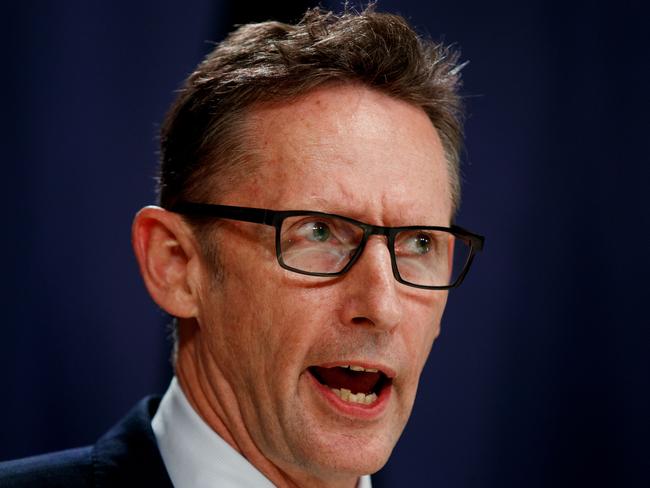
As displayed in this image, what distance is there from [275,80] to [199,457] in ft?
2.69

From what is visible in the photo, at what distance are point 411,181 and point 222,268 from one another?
0.44 m

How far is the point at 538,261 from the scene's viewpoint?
9.23 ft

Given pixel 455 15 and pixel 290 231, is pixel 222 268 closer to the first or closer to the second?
pixel 290 231

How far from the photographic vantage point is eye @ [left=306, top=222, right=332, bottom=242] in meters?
1.70

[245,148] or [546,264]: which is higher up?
[245,148]

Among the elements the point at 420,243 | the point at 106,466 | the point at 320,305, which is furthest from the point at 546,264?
the point at 106,466

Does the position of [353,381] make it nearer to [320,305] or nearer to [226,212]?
[320,305]

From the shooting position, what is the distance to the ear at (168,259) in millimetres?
1805

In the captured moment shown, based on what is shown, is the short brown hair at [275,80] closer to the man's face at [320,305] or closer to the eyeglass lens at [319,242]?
the man's face at [320,305]

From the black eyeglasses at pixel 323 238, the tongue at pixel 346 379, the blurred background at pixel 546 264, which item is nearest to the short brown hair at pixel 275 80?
the black eyeglasses at pixel 323 238

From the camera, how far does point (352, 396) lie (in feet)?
5.47

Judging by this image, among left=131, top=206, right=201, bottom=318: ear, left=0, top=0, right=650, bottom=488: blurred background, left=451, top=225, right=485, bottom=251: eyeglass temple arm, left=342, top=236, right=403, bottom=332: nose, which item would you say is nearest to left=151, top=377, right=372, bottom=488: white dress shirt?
left=131, top=206, right=201, bottom=318: ear

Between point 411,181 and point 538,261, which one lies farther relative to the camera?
point 538,261

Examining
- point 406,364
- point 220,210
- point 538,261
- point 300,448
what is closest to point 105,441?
point 300,448
